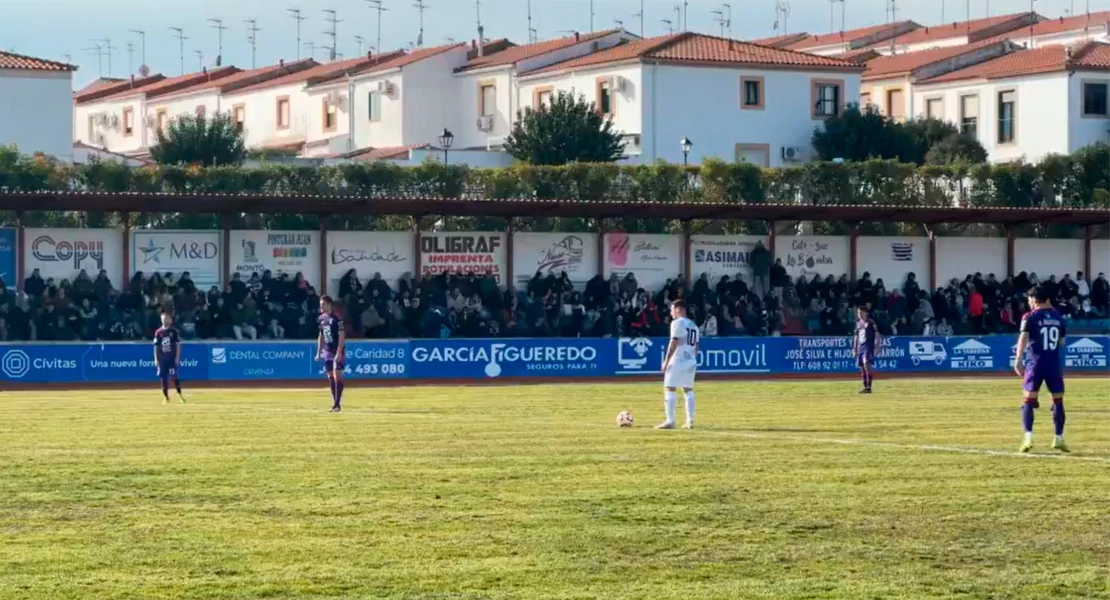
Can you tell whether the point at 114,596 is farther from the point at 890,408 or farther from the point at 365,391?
the point at 365,391

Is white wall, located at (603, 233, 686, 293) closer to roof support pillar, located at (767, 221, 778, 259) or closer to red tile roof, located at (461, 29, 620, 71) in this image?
roof support pillar, located at (767, 221, 778, 259)

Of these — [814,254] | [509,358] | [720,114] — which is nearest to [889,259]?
[814,254]

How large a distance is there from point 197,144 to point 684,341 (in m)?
50.0

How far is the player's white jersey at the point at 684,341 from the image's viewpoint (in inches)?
940

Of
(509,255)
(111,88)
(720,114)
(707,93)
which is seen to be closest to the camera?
(509,255)

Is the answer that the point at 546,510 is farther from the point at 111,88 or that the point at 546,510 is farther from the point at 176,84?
the point at 111,88

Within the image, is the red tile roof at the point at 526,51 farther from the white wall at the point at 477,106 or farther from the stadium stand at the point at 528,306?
the stadium stand at the point at 528,306

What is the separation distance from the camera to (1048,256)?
53188 mm

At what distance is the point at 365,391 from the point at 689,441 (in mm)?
Result: 16508

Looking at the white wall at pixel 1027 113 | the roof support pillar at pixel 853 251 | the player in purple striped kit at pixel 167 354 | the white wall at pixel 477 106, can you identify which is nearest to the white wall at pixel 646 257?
the roof support pillar at pixel 853 251

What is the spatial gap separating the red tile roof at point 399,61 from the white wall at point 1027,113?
23656 mm

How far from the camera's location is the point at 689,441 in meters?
21.1

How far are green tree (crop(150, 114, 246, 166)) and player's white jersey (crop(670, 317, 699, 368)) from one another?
48.7 meters

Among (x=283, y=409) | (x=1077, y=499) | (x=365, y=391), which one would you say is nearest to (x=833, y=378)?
(x=365, y=391)
